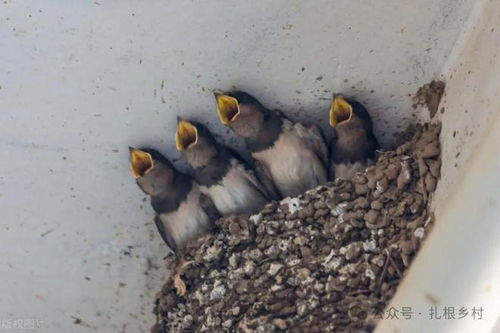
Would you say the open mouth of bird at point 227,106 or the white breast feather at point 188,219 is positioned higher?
the open mouth of bird at point 227,106

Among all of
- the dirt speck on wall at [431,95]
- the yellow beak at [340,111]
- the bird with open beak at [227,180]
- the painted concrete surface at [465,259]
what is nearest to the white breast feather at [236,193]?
the bird with open beak at [227,180]

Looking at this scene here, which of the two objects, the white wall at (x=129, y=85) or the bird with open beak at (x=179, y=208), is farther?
the bird with open beak at (x=179, y=208)

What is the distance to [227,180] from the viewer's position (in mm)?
3580

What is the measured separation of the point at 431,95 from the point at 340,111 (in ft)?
1.03

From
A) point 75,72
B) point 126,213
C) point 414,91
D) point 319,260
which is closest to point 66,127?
point 75,72

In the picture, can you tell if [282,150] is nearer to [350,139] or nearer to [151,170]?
[350,139]

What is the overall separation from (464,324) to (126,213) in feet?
5.63

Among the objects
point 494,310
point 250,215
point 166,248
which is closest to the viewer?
point 494,310

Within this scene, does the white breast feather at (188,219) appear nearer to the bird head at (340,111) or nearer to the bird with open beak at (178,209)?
the bird with open beak at (178,209)

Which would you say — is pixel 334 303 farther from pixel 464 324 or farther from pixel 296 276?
pixel 464 324

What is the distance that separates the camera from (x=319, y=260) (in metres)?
3.23

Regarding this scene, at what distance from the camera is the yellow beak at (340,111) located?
3.39 meters

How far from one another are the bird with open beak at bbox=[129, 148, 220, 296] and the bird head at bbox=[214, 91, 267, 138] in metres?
0.31

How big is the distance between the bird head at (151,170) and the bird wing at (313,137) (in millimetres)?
486
